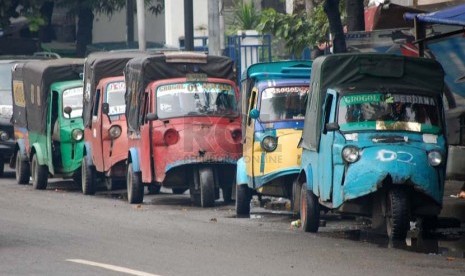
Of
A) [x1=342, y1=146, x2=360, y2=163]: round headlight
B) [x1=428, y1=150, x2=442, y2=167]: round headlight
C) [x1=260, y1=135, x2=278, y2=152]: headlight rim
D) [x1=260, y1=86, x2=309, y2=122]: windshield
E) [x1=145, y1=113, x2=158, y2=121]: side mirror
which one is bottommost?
[x1=260, y1=135, x2=278, y2=152]: headlight rim

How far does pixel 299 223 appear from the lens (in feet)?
57.7

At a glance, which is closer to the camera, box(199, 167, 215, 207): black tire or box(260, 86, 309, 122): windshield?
box(260, 86, 309, 122): windshield

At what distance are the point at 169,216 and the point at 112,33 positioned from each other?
126 ft

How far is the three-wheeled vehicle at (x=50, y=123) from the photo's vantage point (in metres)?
24.7

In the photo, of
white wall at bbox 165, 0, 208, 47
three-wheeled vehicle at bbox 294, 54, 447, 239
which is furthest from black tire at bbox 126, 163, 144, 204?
white wall at bbox 165, 0, 208, 47

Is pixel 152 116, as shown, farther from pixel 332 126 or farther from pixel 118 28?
pixel 118 28

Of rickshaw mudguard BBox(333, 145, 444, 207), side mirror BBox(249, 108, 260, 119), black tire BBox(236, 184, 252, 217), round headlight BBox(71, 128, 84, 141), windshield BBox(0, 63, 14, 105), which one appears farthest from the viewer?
windshield BBox(0, 63, 14, 105)

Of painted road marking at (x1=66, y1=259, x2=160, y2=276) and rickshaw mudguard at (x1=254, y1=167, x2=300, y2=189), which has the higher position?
painted road marking at (x1=66, y1=259, x2=160, y2=276)

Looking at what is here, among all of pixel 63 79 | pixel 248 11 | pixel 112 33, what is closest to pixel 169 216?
pixel 63 79

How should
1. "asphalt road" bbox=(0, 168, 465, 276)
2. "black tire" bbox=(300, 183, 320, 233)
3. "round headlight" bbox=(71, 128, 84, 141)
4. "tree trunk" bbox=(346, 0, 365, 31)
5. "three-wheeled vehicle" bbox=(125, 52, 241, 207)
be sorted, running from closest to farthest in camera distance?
"asphalt road" bbox=(0, 168, 465, 276) < "black tire" bbox=(300, 183, 320, 233) < "three-wheeled vehicle" bbox=(125, 52, 241, 207) < "tree trunk" bbox=(346, 0, 365, 31) < "round headlight" bbox=(71, 128, 84, 141)

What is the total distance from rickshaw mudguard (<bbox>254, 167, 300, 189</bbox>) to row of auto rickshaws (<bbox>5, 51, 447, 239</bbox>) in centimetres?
1

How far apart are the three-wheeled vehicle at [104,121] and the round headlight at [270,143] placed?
4.64 metres

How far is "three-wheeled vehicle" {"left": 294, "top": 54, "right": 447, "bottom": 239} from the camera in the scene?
14891 millimetres

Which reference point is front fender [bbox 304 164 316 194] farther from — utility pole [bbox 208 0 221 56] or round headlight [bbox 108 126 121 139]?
utility pole [bbox 208 0 221 56]
